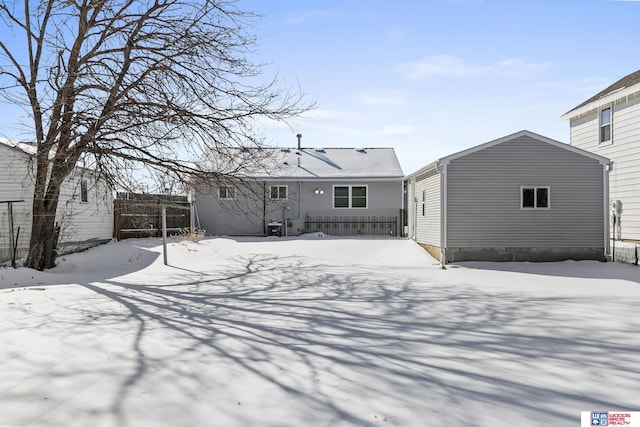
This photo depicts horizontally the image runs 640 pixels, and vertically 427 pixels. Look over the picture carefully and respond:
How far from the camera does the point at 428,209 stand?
1507cm

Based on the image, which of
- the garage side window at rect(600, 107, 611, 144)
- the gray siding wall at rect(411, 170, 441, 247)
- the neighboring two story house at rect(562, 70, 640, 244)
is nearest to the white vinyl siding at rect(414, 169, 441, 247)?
the gray siding wall at rect(411, 170, 441, 247)

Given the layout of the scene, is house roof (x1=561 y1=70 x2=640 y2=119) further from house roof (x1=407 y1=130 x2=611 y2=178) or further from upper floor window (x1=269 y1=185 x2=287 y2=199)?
upper floor window (x1=269 y1=185 x2=287 y2=199)

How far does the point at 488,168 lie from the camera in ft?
43.3

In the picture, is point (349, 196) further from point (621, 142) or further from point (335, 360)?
point (335, 360)

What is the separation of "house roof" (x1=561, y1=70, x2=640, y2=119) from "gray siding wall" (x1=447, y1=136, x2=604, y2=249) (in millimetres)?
3135

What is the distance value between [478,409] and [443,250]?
32.6ft

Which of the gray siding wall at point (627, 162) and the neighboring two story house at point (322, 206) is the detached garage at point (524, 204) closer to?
the gray siding wall at point (627, 162)

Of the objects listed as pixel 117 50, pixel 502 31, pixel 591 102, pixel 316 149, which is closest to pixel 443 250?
pixel 502 31

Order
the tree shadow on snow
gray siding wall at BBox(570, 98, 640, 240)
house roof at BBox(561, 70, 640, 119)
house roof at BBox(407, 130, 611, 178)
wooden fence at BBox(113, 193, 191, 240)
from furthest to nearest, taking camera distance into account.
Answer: wooden fence at BBox(113, 193, 191, 240) → house roof at BBox(561, 70, 640, 119) → gray siding wall at BBox(570, 98, 640, 240) → house roof at BBox(407, 130, 611, 178) → the tree shadow on snow

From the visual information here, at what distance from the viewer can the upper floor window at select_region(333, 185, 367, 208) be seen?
21.9m

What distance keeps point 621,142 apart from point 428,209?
6637 millimetres

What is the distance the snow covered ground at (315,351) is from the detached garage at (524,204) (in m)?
3.05

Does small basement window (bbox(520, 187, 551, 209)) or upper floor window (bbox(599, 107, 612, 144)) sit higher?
upper floor window (bbox(599, 107, 612, 144))

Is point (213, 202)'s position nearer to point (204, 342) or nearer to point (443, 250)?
point (443, 250)
